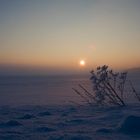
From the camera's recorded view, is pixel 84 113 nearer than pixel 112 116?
No

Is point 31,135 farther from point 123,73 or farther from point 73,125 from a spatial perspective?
point 123,73

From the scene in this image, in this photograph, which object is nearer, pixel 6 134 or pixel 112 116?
pixel 6 134

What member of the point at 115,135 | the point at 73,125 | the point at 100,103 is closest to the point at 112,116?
the point at 73,125

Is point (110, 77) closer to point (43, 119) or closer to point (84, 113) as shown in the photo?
point (84, 113)

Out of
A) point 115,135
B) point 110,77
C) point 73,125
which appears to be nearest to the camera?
point 115,135

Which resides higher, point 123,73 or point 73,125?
point 123,73

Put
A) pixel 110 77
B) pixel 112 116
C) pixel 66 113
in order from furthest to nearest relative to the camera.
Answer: pixel 110 77, pixel 66 113, pixel 112 116

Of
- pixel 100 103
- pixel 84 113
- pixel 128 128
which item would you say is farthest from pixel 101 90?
pixel 128 128

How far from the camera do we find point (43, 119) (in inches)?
564

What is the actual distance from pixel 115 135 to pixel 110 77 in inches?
273

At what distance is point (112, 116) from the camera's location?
14.1m

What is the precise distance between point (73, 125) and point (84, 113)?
3120 mm

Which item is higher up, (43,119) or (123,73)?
(123,73)

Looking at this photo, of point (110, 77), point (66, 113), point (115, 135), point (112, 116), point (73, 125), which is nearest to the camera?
point (115, 135)
